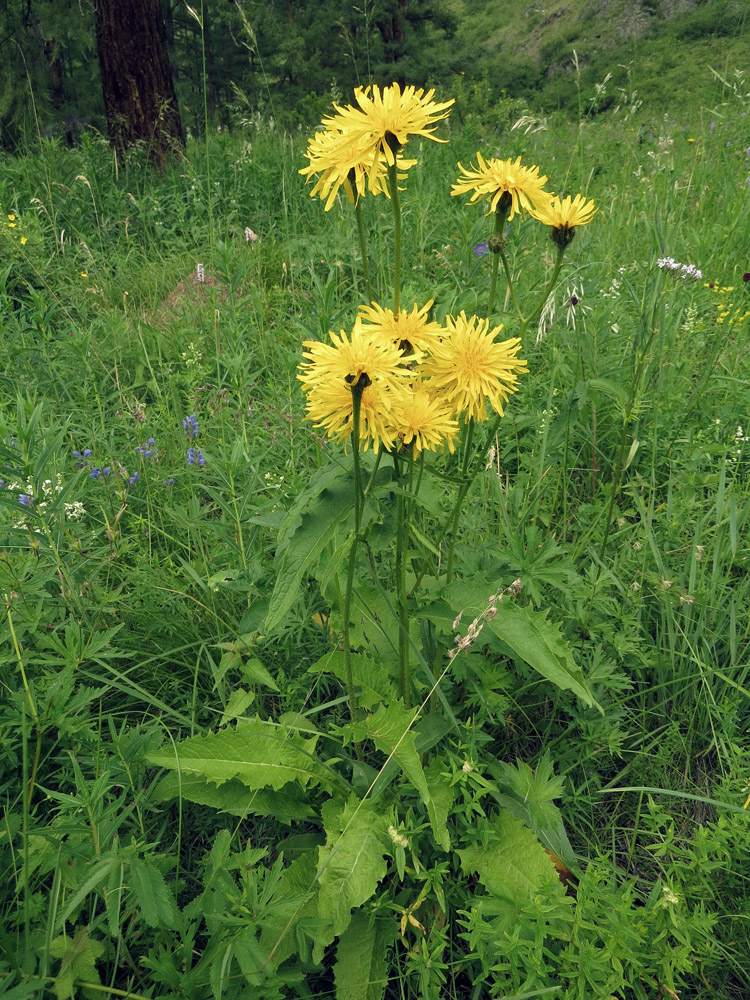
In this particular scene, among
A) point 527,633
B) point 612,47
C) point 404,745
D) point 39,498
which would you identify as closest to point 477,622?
point 527,633

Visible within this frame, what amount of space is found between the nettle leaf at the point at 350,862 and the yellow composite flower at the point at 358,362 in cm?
81

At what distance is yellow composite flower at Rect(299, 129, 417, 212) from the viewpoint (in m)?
1.13

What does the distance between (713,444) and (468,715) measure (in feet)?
3.90

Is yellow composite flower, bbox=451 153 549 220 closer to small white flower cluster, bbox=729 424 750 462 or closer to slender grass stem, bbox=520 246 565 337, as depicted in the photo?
slender grass stem, bbox=520 246 565 337

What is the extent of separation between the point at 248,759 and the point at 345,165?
1225 mm

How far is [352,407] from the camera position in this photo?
1.05 m

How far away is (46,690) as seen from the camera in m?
1.35

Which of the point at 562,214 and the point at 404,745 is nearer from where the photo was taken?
the point at 404,745

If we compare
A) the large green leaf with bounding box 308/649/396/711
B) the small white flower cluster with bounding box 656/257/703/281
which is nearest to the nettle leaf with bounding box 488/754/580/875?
the large green leaf with bounding box 308/649/396/711

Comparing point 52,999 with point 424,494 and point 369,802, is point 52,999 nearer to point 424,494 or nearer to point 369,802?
point 369,802

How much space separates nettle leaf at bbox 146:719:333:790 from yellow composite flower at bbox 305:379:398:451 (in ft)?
2.21

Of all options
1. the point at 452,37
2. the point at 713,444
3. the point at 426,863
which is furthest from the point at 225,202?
the point at 452,37

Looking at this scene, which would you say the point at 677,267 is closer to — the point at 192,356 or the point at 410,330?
the point at 410,330

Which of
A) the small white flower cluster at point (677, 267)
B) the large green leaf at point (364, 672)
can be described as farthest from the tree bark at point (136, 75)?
the large green leaf at point (364, 672)
